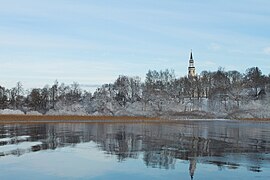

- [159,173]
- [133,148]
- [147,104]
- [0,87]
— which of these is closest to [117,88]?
[147,104]

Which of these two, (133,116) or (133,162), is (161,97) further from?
(133,162)

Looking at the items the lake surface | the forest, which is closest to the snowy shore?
the forest

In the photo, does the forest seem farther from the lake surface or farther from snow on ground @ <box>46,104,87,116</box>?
the lake surface

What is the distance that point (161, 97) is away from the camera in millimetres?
105250

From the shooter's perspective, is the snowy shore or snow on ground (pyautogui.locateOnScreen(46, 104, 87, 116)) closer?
the snowy shore

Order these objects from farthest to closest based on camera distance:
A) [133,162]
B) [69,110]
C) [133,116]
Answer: [69,110]
[133,116]
[133,162]

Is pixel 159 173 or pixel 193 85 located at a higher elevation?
pixel 193 85

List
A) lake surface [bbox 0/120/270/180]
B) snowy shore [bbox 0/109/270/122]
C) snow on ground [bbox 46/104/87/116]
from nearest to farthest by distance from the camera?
lake surface [bbox 0/120/270/180]
snowy shore [bbox 0/109/270/122]
snow on ground [bbox 46/104/87/116]

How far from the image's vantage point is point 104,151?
22.5 m

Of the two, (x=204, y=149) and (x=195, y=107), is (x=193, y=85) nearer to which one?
(x=195, y=107)

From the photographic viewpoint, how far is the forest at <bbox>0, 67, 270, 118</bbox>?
97125 millimetres

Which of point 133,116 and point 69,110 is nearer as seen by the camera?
point 133,116

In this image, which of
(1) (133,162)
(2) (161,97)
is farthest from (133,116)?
→ (1) (133,162)

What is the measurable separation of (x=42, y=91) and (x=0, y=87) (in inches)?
548
